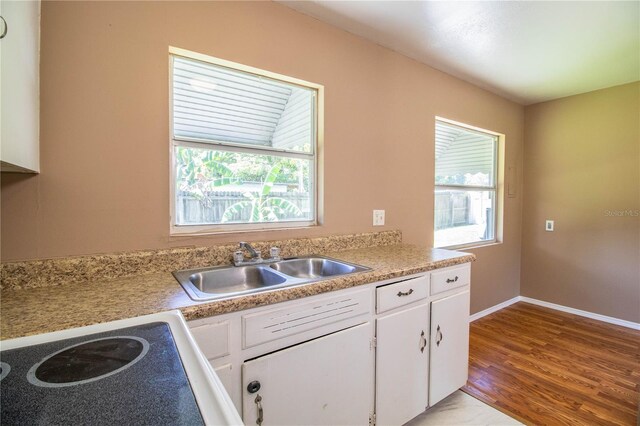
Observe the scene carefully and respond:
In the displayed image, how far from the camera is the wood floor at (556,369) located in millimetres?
1756

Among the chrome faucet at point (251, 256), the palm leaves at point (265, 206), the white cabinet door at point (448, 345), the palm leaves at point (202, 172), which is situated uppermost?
the palm leaves at point (202, 172)

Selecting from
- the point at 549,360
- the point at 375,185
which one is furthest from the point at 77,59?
the point at 549,360

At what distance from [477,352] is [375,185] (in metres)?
1.62

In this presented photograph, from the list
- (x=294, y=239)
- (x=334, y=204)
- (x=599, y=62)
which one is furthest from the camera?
(x=599, y=62)

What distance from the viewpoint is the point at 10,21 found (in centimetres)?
82

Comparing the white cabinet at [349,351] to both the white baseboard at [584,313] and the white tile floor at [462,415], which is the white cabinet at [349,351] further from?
the white baseboard at [584,313]

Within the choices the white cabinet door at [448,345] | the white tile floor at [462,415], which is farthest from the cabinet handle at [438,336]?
the white tile floor at [462,415]

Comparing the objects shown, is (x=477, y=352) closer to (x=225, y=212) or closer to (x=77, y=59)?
(x=225, y=212)

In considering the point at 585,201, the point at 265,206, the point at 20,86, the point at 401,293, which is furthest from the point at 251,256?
the point at 585,201

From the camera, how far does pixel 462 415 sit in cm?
172

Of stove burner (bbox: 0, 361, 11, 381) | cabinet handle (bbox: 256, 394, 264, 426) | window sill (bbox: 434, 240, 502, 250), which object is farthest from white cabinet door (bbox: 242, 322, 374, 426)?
window sill (bbox: 434, 240, 502, 250)

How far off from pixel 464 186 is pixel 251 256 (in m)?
2.33

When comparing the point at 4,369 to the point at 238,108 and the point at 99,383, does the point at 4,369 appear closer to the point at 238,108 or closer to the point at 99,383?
the point at 99,383

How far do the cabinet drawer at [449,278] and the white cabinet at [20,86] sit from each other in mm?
1777
